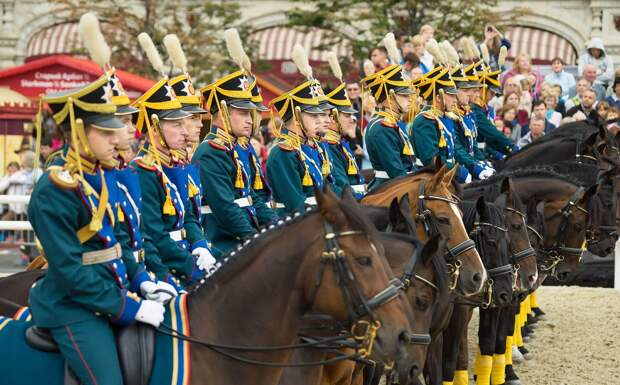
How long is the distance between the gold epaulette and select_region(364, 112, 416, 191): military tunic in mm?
5702

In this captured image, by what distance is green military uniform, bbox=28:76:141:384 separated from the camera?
19.0ft

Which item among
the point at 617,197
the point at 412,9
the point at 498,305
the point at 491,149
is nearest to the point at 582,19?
the point at 412,9

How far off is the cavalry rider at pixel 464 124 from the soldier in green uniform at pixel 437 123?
0.46ft

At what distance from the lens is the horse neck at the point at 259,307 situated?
603cm

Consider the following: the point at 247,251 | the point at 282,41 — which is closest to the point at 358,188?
the point at 247,251

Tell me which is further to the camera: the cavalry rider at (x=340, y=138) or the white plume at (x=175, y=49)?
the cavalry rider at (x=340, y=138)

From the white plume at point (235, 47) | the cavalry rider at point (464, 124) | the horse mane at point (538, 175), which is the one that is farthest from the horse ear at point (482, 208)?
the cavalry rider at point (464, 124)

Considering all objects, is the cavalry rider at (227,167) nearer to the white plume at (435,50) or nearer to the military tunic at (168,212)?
the military tunic at (168,212)

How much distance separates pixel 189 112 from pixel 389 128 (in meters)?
3.73

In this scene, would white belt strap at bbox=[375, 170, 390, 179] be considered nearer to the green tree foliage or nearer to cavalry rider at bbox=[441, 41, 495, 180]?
cavalry rider at bbox=[441, 41, 495, 180]

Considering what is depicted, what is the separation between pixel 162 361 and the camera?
235 inches

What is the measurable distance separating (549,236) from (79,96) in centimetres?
668

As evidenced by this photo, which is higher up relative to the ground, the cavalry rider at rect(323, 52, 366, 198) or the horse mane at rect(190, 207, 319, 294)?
the horse mane at rect(190, 207, 319, 294)

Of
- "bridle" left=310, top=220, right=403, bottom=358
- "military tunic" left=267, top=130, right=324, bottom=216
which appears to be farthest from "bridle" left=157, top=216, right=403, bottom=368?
"military tunic" left=267, top=130, right=324, bottom=216
